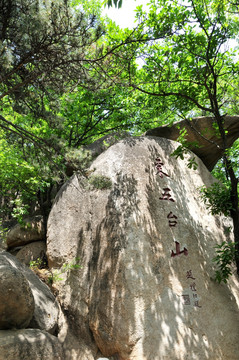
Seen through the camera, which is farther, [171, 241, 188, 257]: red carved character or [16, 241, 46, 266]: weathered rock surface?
[16, 241, 46, 266]: weathered rock surface

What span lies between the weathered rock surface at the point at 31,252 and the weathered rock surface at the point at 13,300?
389cm

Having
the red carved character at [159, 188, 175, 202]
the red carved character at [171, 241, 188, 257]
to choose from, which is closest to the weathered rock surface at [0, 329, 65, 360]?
the red carved character at [171, 241, 188, 257]

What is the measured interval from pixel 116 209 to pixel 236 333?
12.0 ft

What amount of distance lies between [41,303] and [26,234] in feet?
12.6

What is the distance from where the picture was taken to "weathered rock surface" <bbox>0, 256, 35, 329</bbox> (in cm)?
487

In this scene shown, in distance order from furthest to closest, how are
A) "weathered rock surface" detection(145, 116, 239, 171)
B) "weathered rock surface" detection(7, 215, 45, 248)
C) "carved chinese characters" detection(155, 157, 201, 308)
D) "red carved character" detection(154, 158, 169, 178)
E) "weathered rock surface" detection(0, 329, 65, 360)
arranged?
"weathered rock surface" detection(7, 215, 45, 248) < "weathered rock surface" detection(145, 116, 239, 171) < "red carved character" detection(154, 158, 169, 178) < "carved chinese characters" detection(155, 157, 201, 308) < "weathered rock surface" detection(0, 329, 65, 360)

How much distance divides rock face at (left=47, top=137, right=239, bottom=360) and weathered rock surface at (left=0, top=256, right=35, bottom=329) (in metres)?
1.44

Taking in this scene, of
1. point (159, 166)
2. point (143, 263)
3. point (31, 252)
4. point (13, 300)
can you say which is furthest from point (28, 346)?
point (159, 166)

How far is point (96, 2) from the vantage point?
48.1 feet

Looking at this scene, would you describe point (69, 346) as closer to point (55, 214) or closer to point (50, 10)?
point (55, 214)

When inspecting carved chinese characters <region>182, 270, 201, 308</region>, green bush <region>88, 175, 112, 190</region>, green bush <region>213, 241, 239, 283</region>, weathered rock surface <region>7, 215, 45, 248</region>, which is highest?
green bush <region>88, 175, 112, 190</region>

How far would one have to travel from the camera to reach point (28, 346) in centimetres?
461

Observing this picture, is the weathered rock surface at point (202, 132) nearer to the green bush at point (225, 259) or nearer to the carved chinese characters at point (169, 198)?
the carved chinese characters at point (169, 198)

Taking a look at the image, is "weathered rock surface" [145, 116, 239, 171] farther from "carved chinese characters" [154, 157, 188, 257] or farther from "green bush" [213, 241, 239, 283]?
"green bush" [213, 241, 239, 283]
